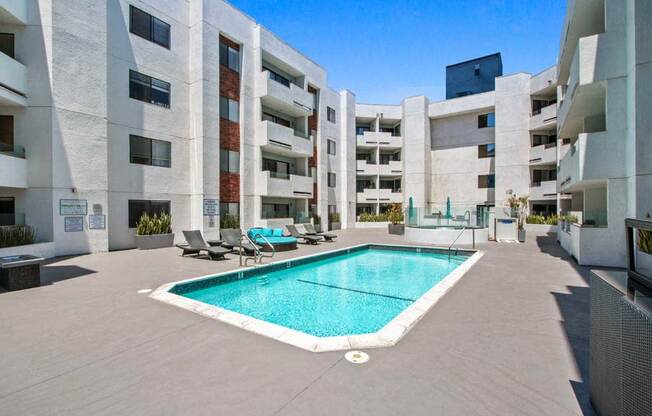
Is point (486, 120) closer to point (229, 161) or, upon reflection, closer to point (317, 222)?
point (317, 222)

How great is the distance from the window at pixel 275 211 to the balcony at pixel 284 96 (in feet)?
25.6

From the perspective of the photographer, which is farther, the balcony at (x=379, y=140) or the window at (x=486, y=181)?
the balcony at (x=379, y=140)

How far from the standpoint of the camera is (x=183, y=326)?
16.9ft

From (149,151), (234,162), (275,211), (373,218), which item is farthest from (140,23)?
(373,218)

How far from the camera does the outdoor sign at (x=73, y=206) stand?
13.2 metres

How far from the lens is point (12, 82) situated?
12102mm

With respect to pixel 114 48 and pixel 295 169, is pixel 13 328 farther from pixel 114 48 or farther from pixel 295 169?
pixel 295 169

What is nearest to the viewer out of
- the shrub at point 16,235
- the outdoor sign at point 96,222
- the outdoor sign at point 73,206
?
the shrub at point 16,235

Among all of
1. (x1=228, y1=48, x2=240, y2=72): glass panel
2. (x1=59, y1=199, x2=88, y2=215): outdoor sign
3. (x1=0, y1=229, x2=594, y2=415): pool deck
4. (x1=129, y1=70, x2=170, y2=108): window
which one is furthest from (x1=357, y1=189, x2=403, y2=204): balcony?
(x1=0, y1=229, x2=594, y2=415): pool deck

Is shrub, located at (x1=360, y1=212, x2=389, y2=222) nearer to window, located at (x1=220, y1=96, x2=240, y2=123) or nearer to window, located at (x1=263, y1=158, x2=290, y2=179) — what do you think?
window, located at (x1=263, y1=158, x2=290, y2=179)

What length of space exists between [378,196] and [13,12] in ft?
97.3

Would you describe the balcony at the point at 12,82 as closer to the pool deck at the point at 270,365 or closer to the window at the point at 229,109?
the window at the point at 229,109

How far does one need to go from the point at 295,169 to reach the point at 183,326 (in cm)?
2202

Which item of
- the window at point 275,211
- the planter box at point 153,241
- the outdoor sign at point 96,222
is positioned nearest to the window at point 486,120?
the window at point 275,211
